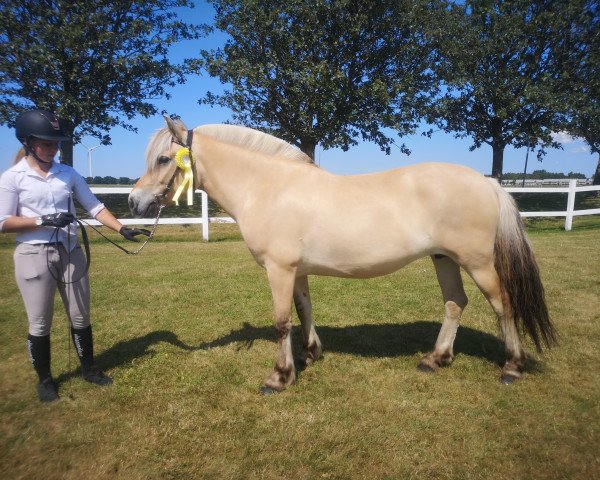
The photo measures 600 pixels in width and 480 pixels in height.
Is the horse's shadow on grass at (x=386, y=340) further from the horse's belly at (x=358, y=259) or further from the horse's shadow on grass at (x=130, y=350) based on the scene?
the horse's belly at (x=358, y=259)

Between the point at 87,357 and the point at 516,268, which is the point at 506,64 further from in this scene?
the point at 87,357

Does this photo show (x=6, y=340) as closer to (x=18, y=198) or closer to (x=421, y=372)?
(x=18, y=198)

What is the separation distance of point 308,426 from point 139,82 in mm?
18453

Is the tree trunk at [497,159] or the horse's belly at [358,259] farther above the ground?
the tree trunk at [497,159]

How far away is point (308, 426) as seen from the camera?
2.95 m

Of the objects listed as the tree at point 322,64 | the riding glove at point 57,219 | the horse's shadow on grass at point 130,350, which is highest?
the tree at point 322,64

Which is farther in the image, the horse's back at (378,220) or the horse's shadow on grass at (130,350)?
the horse's shadow on grass at (130,350)

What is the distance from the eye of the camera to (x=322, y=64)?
1420 cm

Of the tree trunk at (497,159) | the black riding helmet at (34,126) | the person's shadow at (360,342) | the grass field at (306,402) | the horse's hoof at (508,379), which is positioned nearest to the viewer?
the grass field at (306,402)

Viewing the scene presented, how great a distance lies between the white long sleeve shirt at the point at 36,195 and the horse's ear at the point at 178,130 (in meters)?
1.03

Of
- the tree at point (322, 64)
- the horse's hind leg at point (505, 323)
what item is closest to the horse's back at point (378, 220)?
the horse's hind leg at point (505, 323)

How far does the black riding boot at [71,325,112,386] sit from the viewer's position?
360 cm

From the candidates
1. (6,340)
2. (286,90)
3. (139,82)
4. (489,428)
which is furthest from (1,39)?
(489,428)

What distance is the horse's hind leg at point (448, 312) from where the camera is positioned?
12.9 ft
